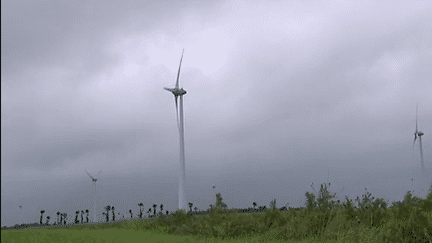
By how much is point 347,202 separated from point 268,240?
21.8 feet

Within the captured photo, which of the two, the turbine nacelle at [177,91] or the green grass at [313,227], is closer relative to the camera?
the green grass at [313,227]

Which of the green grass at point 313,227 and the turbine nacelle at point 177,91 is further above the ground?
the turbine nacelle at point 177,91

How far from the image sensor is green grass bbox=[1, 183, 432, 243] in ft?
49.0

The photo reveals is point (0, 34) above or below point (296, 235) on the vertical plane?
above

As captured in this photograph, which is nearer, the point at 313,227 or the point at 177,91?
the point at 313,227

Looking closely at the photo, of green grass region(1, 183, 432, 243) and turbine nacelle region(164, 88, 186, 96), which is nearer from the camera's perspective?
green grass region(1, 183, 432, 243)

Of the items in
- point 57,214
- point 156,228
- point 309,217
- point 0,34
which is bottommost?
point 57,214

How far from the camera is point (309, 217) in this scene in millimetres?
18312

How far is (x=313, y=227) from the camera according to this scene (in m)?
18.0

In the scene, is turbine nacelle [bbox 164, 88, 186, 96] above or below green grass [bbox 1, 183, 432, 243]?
above

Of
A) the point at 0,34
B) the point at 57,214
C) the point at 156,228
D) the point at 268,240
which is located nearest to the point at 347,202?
the point at 268,240

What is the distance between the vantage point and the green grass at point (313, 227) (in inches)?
588

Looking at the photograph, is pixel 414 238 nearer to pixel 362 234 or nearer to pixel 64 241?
pixel 362 234

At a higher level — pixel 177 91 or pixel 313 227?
pixel 177 91
